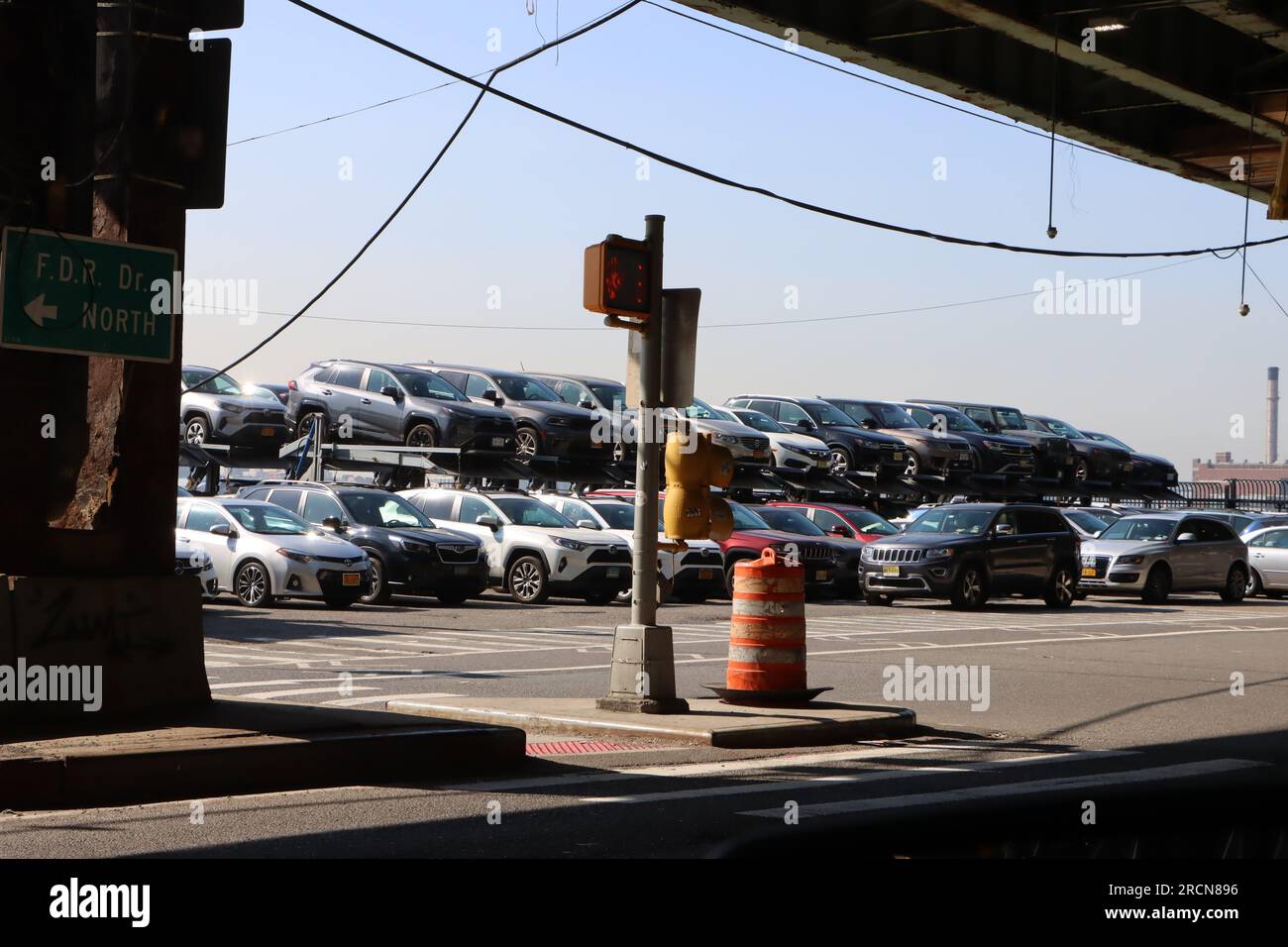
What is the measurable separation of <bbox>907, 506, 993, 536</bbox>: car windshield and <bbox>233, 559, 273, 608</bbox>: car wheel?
11147 millimetres

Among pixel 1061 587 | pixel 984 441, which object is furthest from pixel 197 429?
pixel 984 441

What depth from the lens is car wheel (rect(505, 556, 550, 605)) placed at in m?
25.3

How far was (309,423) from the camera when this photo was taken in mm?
30188

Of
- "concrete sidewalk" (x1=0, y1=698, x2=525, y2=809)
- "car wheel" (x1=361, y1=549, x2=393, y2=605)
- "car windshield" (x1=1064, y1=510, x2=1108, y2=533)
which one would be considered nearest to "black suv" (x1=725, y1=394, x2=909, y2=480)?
"car windshield" (x1=1064, y1=510, x2=1108, y2=533)

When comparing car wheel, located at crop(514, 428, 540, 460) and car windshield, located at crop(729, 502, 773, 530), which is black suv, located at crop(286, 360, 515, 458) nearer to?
car wheel, located at crop(514, 428, 540, 460)

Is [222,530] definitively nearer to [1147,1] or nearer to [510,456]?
[510,456]

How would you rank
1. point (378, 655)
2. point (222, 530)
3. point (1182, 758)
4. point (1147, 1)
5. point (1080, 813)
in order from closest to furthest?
point (1080, 813) < point (1182, 758) < point (1147, 1) < point (378, 655) < point (222, 530)

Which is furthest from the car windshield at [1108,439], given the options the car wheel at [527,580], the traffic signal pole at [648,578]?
the traffic signal pole at [648,578]

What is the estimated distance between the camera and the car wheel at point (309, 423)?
29.7 metres

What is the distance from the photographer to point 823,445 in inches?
1399

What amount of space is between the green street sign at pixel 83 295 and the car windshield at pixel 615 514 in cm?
1850

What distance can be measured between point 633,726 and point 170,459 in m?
3.64

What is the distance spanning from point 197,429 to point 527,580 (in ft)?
26.9
